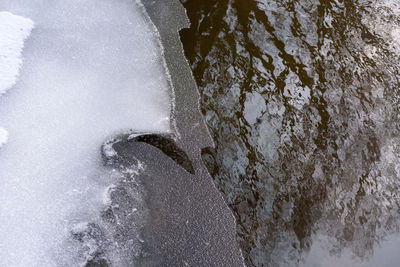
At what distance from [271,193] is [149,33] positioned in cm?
165

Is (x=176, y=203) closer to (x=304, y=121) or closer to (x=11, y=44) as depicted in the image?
(x=304, y=121)

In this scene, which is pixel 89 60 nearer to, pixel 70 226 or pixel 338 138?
pixel 70 226

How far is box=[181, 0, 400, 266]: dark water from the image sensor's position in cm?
221

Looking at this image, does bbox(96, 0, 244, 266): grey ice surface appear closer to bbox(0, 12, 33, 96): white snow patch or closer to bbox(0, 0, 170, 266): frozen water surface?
bbox(0, 0, 170, 266): frozen water surface

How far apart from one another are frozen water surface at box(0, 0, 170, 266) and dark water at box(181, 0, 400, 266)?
49 centimetres

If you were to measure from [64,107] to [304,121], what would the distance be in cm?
169

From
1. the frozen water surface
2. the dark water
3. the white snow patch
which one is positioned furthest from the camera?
the white snow patch

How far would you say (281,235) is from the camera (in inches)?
84.3

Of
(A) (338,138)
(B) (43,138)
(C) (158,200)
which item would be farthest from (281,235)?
(B) (43,138)

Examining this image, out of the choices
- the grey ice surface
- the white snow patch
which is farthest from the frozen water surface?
the grey ice surface

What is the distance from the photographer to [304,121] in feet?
8.80

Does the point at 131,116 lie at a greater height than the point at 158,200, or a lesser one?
greater

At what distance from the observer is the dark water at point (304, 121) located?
221cm

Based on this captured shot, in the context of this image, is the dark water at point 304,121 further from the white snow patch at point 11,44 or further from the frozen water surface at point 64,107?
the white snow patch at point 11,44
